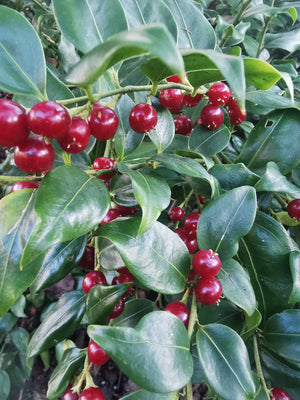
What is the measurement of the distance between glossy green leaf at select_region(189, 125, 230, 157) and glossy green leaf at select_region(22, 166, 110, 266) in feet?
0.97

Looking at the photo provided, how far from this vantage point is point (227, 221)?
0.56m

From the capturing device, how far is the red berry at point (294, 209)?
69cm

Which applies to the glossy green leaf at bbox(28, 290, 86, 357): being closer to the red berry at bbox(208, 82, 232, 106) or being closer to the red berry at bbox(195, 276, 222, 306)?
the red berry at bbox(195, 276, 222, 306)

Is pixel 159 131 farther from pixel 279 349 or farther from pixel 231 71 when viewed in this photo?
pixel 279 349

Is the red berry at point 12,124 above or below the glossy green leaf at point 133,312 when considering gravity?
above

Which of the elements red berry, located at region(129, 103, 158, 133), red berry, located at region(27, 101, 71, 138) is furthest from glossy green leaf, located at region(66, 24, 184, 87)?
red berry, located at region(129, 103, 158, 133)

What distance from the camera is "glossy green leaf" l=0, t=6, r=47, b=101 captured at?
459 mm

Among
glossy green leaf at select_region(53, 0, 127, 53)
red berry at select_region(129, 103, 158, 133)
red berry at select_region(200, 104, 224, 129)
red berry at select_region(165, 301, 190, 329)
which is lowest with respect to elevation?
red berry at select_region(165, 301, 190, 329)

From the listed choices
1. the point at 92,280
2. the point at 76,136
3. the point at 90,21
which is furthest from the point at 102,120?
the point at 92,280

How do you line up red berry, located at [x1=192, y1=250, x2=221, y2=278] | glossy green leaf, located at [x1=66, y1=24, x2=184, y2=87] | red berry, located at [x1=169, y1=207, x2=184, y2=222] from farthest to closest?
red berry, located at [x1=169, y1=207, x2=184, y2=222]
red berry, located at [x1=192, y1=250, x2=221, y2=278]
glossy green leaf, located at [x1=66, y1=24, x2=184, y2=87]

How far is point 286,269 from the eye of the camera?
0.62 m

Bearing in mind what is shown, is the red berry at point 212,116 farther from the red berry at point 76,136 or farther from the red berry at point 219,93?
the red berry at point 76,136

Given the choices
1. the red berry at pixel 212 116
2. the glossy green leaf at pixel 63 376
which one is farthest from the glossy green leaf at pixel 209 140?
the glossy green leaf at pixel 63 376

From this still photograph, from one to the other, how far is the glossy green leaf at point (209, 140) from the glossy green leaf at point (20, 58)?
0.35m
